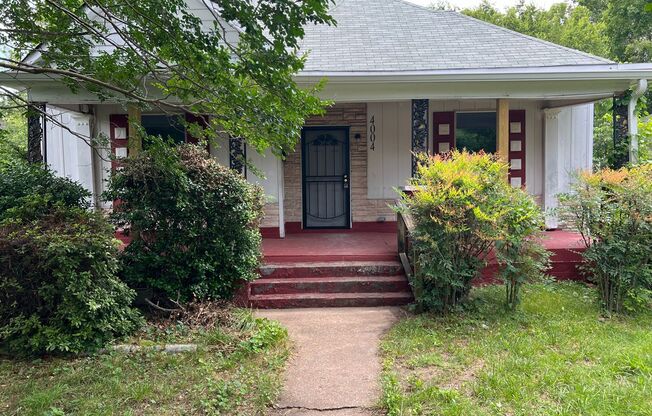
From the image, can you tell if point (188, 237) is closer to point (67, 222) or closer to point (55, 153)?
point (67, 222)

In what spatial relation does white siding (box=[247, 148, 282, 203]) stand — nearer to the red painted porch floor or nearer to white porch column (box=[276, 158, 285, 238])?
white porch column (box=[276, 158, 285, 238])

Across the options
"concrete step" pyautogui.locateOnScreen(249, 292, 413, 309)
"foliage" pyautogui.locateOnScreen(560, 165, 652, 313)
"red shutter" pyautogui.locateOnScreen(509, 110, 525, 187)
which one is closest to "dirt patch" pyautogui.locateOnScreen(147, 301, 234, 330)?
"concrete step" pyautogui.locateOnScreen(249, 292, 413, 309)

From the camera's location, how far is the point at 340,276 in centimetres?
621

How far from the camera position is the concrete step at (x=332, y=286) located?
5984 millimetres

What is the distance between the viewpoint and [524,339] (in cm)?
442

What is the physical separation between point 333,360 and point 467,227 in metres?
1.94

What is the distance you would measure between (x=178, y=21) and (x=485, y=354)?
158 inches

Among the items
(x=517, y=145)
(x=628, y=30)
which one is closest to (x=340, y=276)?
(x=517, y=145)

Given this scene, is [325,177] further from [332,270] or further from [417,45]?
[332,270]

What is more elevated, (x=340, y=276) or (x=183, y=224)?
(x=183, y=224)

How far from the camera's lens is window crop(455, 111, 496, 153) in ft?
29.4

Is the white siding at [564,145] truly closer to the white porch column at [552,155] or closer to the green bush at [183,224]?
the white porch column at [552,155]

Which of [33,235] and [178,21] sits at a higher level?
[178,21]

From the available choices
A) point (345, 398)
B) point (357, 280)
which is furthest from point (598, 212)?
point (345, 398)
